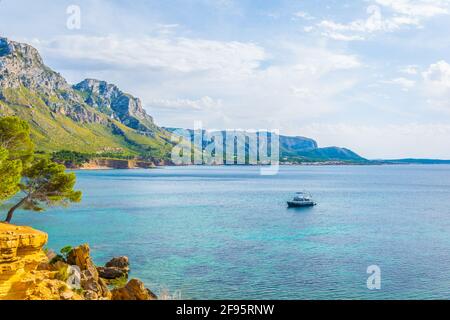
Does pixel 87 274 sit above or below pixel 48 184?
below

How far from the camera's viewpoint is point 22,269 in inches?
831

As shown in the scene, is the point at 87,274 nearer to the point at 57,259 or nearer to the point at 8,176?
the point at 57,259

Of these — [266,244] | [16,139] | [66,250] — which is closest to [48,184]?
[16,139]

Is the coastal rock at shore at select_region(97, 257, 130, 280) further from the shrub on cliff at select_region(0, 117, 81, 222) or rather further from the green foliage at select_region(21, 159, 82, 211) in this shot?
the green foliage at select_region(21, 159, 82, 211)

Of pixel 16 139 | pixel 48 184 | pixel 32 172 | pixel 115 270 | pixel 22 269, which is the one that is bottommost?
pixel 115 270

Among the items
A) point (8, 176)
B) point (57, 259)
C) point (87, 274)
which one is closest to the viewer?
point (8, 176)

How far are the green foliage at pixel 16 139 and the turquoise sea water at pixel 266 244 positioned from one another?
1791 centimetres

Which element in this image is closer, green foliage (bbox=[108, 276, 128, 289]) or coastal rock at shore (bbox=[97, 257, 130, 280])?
green foliage (bbox=[108, 276, 128, 289])

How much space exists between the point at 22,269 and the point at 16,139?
1930cm

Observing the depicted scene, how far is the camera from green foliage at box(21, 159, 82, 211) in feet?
129

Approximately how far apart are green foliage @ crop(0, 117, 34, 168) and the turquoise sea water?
1791cm

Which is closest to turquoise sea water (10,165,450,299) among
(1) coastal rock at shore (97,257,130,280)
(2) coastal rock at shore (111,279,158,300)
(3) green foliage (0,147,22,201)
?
(1) coastal rock at shore (97,257,130,280)

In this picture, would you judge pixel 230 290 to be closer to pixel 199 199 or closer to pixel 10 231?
pixel 10 231
